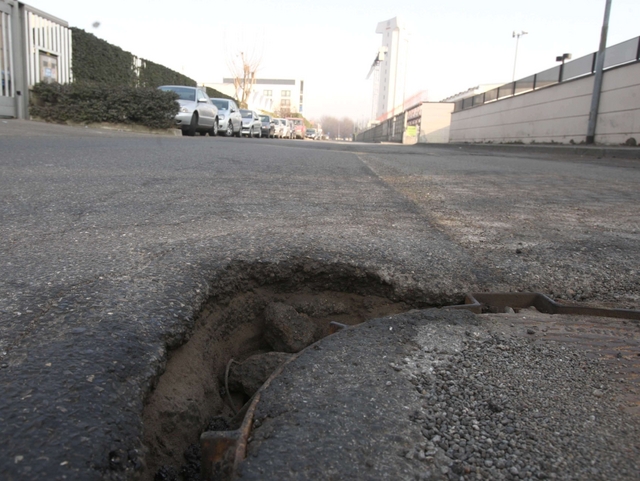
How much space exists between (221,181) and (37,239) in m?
2.29

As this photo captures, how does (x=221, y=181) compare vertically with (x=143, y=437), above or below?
above

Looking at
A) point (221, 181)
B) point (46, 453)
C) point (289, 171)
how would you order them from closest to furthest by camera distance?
point (46, 453) < point (221, 181) < point (289, 171)

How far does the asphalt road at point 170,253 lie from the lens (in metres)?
1.21

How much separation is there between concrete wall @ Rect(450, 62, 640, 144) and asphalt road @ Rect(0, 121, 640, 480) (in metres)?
10.7

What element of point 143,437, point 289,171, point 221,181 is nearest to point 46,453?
point 143,437

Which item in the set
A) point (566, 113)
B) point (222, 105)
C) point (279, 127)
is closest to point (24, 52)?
point (222, 105)

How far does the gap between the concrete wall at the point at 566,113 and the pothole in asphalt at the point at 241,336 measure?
14.1 m

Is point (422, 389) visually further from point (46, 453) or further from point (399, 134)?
point (399, 134)

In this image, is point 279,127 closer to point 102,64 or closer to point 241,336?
point 102,64

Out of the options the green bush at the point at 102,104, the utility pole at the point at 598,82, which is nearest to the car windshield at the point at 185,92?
the green bush at the point at 102,104

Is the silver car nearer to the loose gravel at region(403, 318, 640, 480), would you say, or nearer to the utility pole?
the utility pole

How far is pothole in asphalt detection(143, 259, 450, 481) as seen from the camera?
4.77 ft

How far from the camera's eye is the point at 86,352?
4.64ft

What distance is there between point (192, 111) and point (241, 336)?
17.2m
